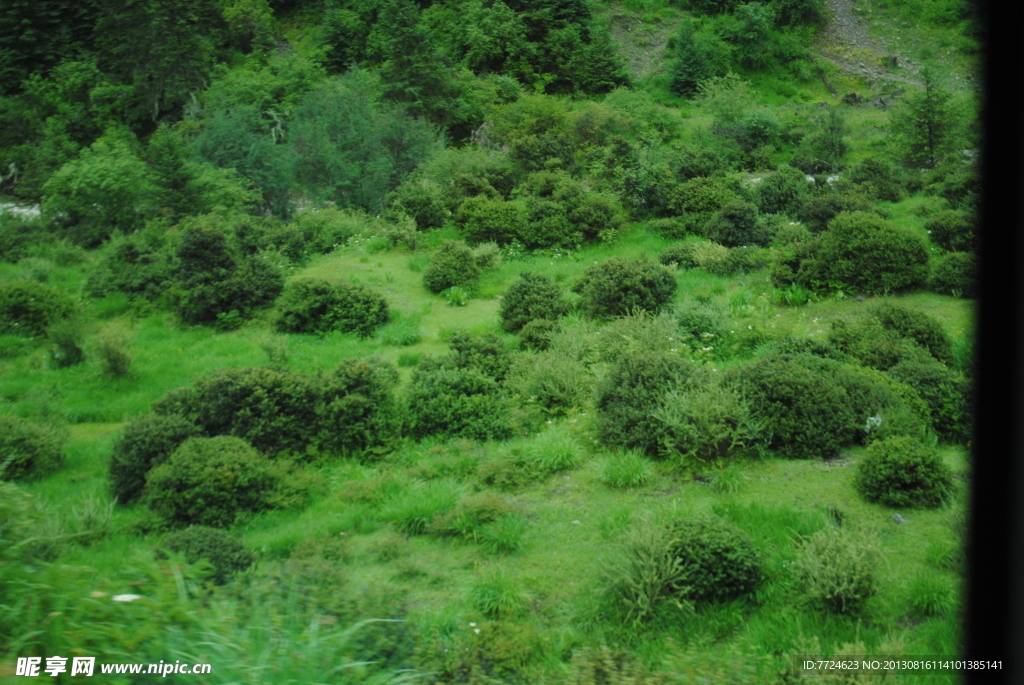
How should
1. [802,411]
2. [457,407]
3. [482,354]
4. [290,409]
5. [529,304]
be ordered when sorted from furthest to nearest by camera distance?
[529,304], [482,354], [457,407], [290,409], [802,411]

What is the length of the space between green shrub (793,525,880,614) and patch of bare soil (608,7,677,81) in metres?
31.4

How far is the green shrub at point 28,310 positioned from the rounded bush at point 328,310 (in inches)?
166

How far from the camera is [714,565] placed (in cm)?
545

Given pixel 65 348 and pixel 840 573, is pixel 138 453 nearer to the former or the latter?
pixel 65 348

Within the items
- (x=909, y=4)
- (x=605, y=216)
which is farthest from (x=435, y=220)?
(x=909, y=4)

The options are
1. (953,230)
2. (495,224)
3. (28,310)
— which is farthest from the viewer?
(495,224)

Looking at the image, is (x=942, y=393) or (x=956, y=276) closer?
(x=942, y=393)

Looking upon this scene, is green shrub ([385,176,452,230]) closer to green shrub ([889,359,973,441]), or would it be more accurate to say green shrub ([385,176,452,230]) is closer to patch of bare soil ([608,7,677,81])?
green shrub ([889,359,973,441])

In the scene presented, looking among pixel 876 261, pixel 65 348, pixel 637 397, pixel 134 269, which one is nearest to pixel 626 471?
pixel 637 397

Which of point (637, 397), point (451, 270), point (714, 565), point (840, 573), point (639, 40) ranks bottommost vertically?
point (451, 270)

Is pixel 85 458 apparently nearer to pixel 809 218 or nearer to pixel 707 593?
pixel 707 593

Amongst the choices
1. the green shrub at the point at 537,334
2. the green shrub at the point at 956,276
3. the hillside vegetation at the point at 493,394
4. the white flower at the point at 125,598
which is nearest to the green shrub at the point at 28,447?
the hillside vegetation at the point at 493,394

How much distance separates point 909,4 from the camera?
36.4 m

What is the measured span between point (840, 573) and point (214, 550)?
4663 millimetres
